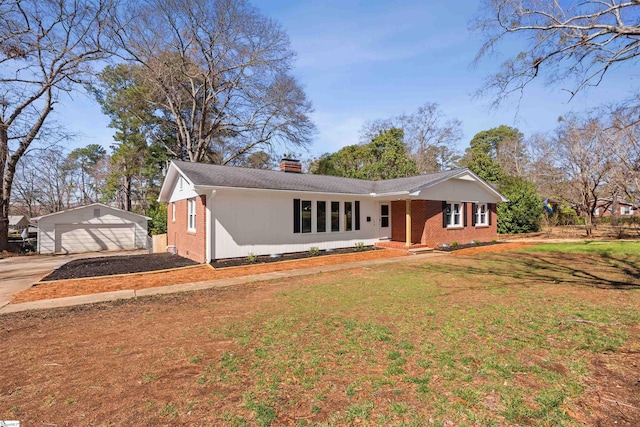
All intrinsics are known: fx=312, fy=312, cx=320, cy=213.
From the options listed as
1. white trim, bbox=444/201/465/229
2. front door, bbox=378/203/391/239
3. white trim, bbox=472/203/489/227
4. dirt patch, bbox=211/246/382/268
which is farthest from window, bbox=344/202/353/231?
white trim, bbox=472/203/489/227

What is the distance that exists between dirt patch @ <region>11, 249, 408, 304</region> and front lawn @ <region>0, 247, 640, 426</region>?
1.80m

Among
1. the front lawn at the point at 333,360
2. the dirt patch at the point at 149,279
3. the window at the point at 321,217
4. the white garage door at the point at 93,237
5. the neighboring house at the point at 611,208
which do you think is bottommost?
the front lawn at the point at 333,360

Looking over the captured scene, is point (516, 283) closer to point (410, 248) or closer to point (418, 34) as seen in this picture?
point (410, 248)

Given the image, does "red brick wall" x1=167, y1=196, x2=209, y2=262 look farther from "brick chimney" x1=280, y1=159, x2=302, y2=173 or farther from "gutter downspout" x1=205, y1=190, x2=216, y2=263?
"brick chimney" x1=280, y1=159, x2=302, y2=173

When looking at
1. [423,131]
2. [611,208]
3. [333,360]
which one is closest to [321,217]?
[333,360]

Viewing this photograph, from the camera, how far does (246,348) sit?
4336 millimetres

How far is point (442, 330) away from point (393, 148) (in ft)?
83.7

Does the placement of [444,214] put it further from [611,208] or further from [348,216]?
[611,208]

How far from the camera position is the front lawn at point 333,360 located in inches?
114

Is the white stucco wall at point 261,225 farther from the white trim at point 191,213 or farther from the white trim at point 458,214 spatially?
the white trim at point 458,214

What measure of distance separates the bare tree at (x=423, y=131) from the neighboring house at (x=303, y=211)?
19139mm

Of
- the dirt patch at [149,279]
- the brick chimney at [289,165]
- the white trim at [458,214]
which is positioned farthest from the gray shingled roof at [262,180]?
the dirt patch at [149,279]

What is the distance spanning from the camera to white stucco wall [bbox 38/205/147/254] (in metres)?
19.6

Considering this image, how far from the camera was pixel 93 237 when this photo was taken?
2102 cm
